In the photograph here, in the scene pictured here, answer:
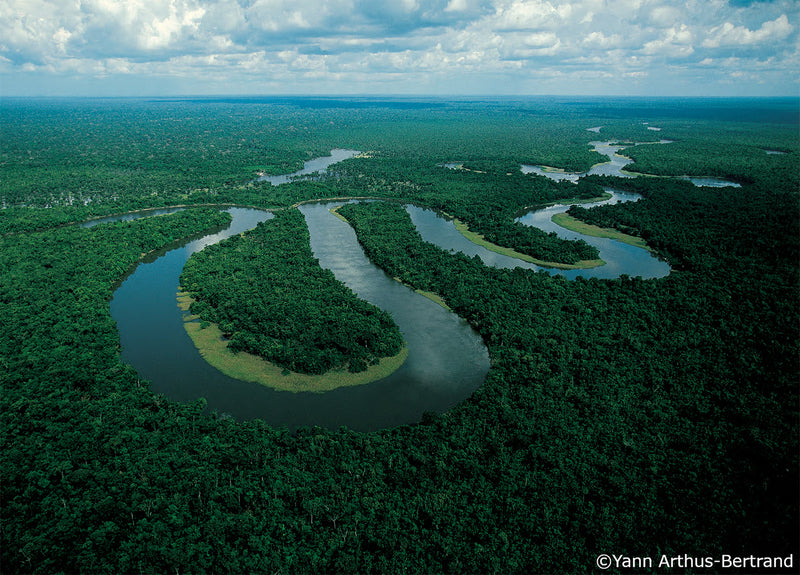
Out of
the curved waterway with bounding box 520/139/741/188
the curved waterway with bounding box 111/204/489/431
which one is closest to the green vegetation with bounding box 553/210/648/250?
the curved waterway with bounding box 520/139/741/188

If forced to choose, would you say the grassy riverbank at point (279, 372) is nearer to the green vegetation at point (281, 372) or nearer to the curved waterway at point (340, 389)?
the green vegetation at point (281, 372)

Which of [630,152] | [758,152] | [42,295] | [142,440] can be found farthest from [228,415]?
[758,152]

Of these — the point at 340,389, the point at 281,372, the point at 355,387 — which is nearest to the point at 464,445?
the point at 355,387

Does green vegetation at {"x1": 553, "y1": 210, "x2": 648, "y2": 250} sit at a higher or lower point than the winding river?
higher

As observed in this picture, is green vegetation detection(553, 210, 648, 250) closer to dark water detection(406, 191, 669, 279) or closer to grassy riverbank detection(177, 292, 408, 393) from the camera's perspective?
dark water detection(406, 191, 669, 279)

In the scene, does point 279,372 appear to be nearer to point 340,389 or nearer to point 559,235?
point 340,389
